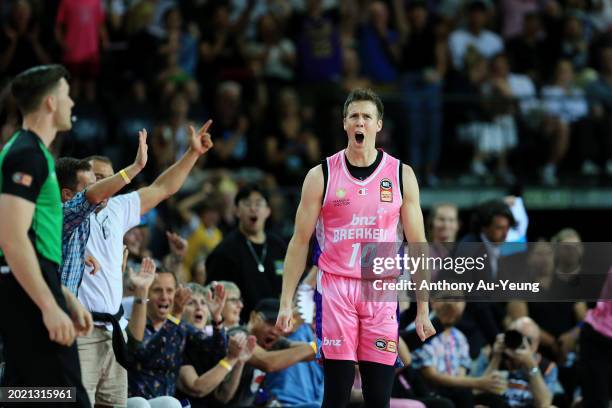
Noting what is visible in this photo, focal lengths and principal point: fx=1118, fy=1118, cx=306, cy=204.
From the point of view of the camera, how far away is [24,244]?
5.23 m

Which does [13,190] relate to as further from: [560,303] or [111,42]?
[111,42]

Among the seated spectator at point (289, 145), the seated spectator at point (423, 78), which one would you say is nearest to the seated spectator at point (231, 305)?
the seated spectator at point (289, 145)

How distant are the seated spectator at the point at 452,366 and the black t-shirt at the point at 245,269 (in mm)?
1433

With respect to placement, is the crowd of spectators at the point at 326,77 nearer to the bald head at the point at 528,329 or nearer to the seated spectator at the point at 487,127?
the seated spectator at the point at 487,127

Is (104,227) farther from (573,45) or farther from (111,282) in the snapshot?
(573,45)

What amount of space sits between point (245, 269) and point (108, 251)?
9.60 ft

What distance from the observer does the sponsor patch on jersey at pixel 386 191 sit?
22.8 ft

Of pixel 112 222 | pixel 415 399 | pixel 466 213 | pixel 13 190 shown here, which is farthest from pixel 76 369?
pixel 466 213

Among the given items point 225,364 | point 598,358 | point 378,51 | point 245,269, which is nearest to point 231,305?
point 225,364

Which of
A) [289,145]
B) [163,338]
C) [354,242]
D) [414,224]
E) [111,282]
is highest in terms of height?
[289,145]

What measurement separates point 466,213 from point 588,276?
4857mm

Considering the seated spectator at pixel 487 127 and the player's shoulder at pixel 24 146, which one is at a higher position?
the seated spectator at pixel 487 127

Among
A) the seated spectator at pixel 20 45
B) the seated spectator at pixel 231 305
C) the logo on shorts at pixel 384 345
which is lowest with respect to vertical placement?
the logo on shorts at pixel 384 345

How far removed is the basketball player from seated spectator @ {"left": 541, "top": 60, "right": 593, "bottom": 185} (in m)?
8.79
